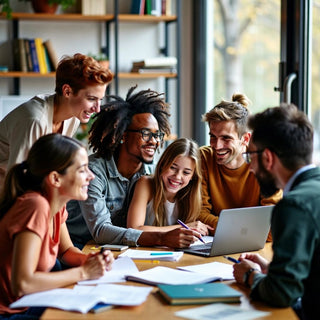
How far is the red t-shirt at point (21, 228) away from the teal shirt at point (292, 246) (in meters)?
A: 0.70

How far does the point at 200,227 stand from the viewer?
2557 mm

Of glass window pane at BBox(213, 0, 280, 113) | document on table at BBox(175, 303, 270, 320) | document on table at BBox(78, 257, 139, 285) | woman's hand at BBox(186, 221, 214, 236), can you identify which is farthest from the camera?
glass window pane at BBox(213, 0, 280, 113)

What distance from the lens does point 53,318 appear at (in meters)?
1.53

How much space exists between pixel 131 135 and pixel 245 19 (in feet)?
6.84

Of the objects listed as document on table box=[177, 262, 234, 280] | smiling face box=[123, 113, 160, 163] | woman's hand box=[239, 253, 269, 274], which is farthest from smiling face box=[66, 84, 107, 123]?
woman's hand box=[239, 253, 269, 274]

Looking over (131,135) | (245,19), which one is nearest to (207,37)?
(245,19)

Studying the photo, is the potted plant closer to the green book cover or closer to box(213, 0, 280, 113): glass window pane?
box(213, 0, 280, 113): glass window pane

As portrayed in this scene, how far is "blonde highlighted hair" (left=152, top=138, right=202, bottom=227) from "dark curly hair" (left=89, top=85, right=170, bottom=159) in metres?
0.26

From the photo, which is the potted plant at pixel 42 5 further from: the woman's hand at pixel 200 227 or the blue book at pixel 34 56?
the woman's hand at pixel 200 227

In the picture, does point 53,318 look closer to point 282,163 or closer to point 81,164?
point 81,164

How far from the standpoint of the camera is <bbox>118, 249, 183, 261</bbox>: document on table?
2.16 m

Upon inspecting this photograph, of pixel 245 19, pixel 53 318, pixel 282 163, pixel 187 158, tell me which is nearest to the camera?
pixel 53 318

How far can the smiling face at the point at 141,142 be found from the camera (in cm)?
274

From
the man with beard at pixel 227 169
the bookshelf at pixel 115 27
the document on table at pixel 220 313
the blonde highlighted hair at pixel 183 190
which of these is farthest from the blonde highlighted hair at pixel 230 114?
the bookshelf at pixel 115 27
